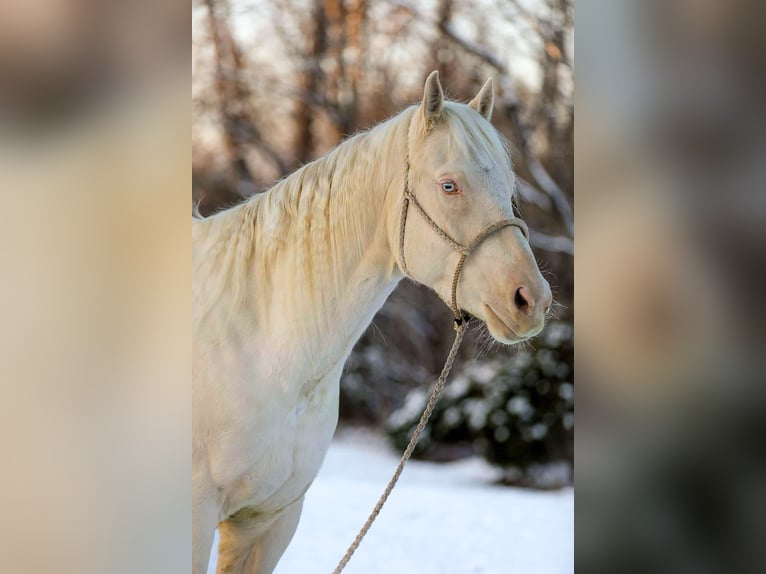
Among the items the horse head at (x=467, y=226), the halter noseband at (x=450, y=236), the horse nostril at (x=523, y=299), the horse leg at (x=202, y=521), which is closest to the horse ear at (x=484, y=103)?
the horse head at (x=467, y=226)

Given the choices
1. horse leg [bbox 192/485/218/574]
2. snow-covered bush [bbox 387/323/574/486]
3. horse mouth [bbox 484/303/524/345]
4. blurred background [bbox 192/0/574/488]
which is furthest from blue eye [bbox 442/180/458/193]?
snow-covered bush [bbox 387/323/574/486]

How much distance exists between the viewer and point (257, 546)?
1.58 metres

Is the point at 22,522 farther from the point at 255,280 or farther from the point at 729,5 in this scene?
the point at 255,280

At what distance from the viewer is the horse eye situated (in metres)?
1.29

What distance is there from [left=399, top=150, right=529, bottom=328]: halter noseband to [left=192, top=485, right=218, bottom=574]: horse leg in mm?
544

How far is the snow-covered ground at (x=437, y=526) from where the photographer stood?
326 cm

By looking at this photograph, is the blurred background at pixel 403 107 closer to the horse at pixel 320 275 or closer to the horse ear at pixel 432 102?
the horse at pixel 320 275

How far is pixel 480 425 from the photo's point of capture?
452 cm

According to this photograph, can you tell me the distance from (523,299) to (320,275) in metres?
0.38

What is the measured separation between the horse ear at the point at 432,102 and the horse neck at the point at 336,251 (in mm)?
66

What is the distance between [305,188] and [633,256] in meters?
0.97

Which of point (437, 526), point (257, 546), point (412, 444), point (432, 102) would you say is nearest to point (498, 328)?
point (412, 444)

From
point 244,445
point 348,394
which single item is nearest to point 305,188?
point 244,445

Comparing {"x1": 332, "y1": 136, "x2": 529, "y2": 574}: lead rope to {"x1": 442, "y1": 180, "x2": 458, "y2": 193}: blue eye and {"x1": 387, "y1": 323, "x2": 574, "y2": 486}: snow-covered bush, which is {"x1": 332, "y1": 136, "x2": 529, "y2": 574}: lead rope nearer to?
{"x1": 442, "y1": 180, "x2": 458, "y2": 193}: blue eye
